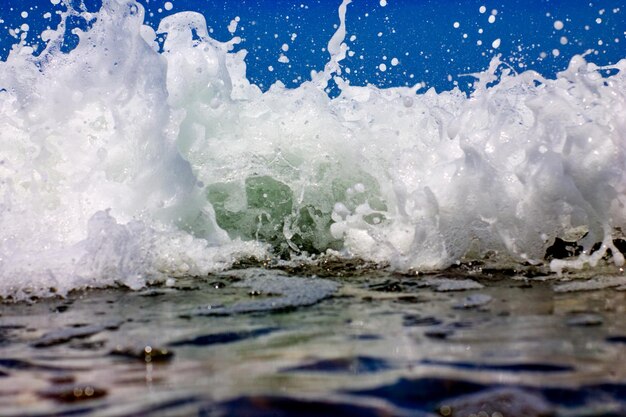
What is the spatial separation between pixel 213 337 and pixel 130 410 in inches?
30.1

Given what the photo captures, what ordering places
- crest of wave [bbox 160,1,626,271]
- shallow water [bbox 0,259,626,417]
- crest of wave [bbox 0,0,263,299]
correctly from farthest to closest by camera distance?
crest of wave [bbox 0,0,263,299], crest of wave [bbox 160,1,626,271], shallow water [bbox 0,259,626,417]

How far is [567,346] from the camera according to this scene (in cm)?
217

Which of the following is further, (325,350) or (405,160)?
(405,160)

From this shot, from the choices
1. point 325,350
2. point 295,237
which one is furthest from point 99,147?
point 325,350

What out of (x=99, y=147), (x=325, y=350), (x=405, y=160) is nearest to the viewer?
(x=325, y=350)

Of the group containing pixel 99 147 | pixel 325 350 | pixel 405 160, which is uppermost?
pixel 99 147

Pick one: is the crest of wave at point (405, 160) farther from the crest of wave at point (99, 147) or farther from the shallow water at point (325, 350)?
the shallow water at point (325, 350)

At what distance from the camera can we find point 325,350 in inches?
85.7

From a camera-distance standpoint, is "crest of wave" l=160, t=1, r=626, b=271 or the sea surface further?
"crest of wave" l=160, t=1, r=626, b=271

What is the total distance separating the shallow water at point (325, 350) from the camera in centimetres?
171

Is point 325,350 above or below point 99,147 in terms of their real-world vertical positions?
below

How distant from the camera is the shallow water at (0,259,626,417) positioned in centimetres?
171

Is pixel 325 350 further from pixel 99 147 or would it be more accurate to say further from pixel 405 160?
pixel 99 147

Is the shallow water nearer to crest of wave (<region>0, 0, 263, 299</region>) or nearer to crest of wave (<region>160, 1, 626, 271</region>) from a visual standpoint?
crest of wave (<region>160, 1, 626, 271</region>)
